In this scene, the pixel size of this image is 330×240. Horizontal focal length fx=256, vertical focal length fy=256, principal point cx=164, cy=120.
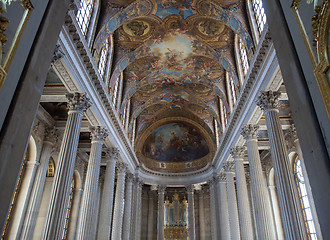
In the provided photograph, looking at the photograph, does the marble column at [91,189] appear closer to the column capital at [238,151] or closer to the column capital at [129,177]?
the column capital at [238,151]

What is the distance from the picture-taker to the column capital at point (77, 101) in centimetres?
1081

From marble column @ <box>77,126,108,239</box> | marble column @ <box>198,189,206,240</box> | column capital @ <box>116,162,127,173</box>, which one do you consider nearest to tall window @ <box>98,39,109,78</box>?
marble column @ <box>77,126,108,239</box>

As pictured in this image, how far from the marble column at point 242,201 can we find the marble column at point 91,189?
26.6ft

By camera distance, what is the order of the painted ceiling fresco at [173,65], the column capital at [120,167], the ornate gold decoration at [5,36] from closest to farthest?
the ornate gold decoration at [5,36] → the painted ceiling fresco at [173,65] → the column capital at [120,167]

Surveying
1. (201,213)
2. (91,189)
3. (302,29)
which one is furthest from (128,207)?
(302,29)

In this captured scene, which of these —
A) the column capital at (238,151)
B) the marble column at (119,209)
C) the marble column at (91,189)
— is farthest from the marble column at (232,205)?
the marble column at (91,189)

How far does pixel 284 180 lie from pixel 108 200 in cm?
1020

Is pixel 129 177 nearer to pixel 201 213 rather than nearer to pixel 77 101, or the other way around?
pixel 201 213

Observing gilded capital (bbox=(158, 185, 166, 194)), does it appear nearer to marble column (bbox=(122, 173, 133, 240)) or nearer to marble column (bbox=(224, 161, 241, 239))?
marble column (bbox=(122, 173, 133, 240))

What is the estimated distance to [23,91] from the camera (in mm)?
3717

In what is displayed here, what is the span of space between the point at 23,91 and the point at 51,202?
6016 millimetres

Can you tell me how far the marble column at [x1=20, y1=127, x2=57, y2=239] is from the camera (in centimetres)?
1245

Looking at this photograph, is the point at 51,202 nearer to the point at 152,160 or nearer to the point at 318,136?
the point at 318,136

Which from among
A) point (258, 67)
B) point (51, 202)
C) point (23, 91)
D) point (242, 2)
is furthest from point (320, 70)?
point (242, 2)
